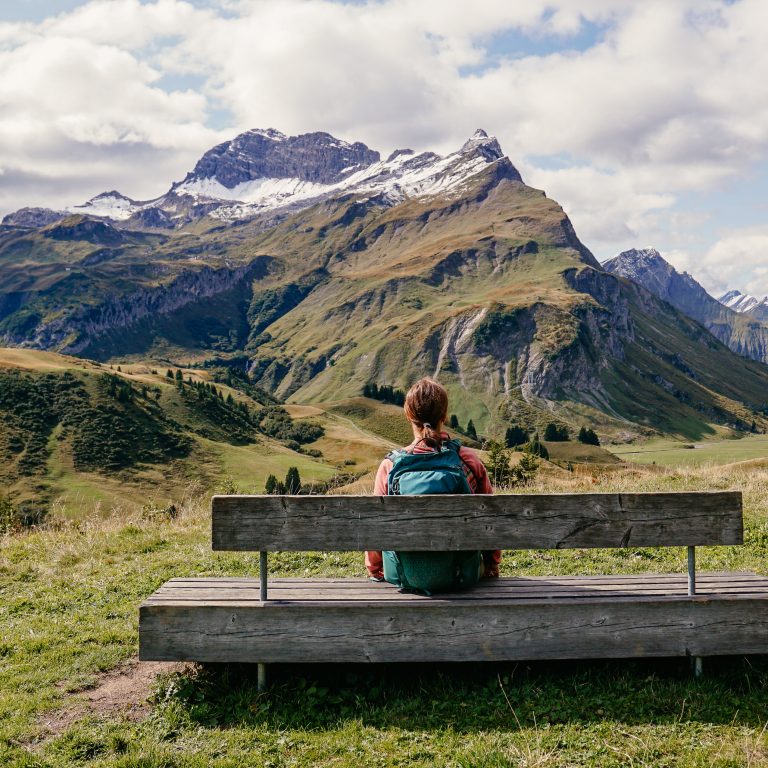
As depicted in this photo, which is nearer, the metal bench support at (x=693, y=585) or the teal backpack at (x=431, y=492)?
the metal bench support at (x=693, y=585)

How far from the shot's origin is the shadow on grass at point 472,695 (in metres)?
6.02

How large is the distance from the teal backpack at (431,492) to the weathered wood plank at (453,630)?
0.34 meters

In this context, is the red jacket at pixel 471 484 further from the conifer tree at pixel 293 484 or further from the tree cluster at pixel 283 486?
the conifer tree at pixel 293 484

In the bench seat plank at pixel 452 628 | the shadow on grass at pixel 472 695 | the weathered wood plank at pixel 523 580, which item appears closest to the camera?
the shadow on grass at pixel 472 695

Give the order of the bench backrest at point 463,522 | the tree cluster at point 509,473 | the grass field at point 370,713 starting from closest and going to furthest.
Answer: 1. the grass field at point 370,713
2. the bench backrest at point 463,522
3. the tree cluster at point 509,473

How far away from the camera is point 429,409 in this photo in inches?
275

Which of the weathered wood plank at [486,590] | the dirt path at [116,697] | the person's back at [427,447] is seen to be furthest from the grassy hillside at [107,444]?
the person's back at [427,447]

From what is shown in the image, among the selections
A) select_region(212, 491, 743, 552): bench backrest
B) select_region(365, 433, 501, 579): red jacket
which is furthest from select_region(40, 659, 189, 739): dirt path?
select_region(365, 433, 501, 579): red jacket

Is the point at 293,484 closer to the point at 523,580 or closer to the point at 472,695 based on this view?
the point at 523,580

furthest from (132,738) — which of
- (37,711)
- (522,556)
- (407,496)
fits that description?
(522,556)

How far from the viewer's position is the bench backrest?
6.13m

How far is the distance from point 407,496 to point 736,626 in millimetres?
3397

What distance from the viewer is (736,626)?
6438mm

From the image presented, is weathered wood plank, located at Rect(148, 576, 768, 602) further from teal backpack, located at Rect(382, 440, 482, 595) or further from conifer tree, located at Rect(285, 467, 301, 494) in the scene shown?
conifer tree, located at Rect(285, 467, 301, 494)
